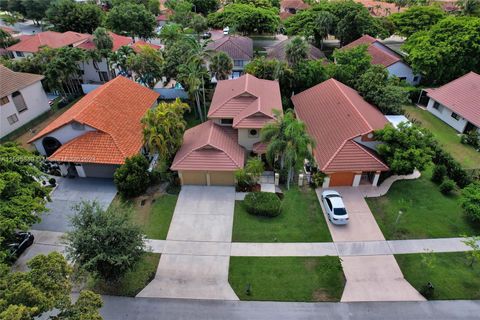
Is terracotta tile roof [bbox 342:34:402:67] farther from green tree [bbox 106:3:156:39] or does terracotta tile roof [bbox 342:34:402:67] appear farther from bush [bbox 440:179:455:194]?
green tree [bbox 106:3:156:39]

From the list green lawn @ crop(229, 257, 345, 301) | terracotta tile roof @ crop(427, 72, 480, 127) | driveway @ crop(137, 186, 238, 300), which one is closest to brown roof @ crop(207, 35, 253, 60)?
terracotta tile roof @ crop(427, 72, 480, 127)

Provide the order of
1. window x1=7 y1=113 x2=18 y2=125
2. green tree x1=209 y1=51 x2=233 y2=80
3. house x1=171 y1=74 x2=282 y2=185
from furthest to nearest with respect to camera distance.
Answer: green tree x1=209 y1=51 x2=233 y2=80
window x1=7 y1=113 x2=18 y2=125
house x1=171 y1=74 x2=282 y2=185

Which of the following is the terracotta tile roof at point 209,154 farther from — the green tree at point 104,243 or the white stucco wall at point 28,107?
the white stucco wall at point 28,107

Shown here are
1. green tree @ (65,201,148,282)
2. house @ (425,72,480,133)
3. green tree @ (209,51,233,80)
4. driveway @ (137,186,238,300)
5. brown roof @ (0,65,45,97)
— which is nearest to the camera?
green tree @ (65,201,148,282)

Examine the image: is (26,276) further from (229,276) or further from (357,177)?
(357,177)

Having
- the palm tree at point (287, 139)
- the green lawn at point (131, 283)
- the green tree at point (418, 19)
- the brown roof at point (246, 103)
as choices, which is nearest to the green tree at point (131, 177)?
the green lawn at point (131, 283)

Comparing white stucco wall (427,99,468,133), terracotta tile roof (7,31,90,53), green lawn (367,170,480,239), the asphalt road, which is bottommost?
the asphalt road

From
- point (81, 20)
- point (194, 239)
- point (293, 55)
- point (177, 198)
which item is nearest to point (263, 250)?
point (194, 239)
